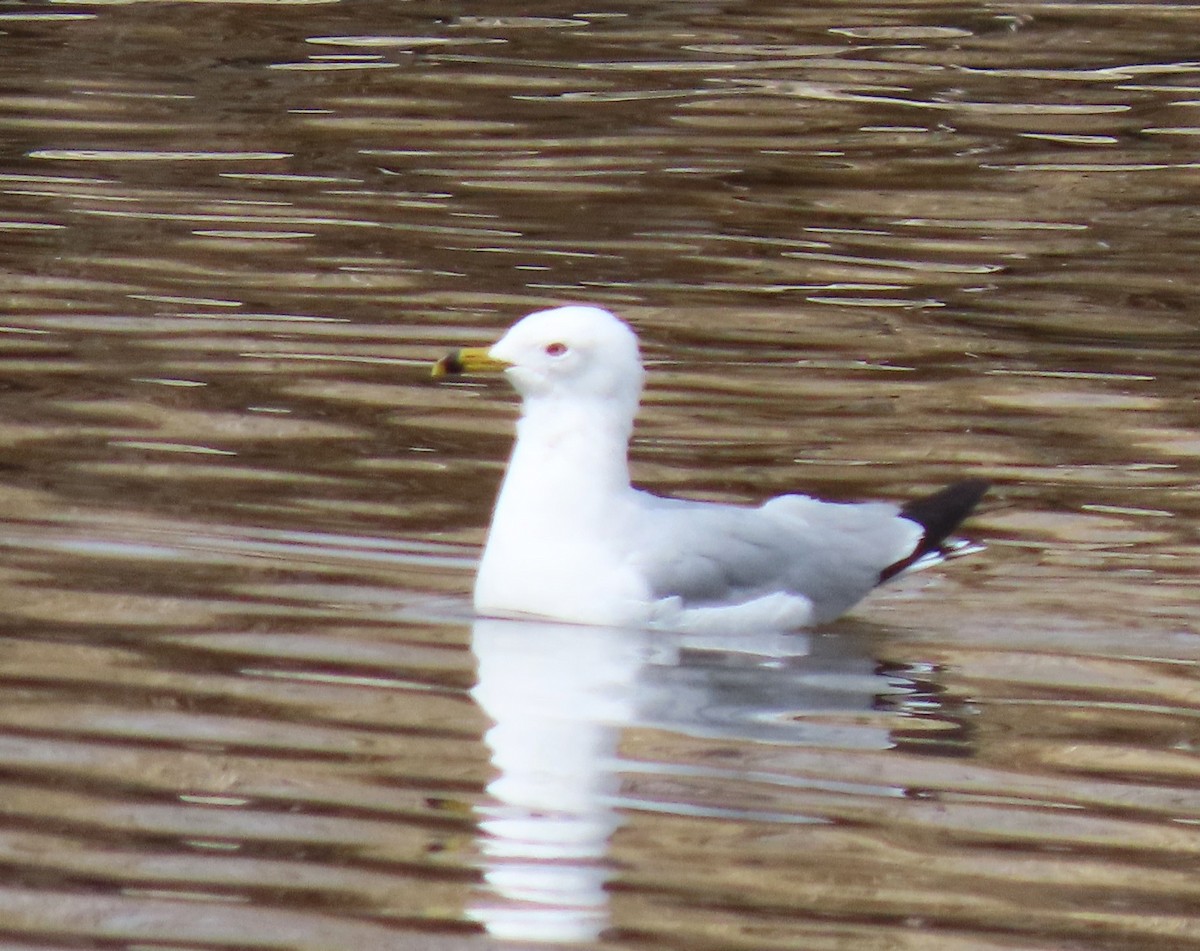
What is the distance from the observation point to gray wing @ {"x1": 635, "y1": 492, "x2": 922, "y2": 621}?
7.00 meters

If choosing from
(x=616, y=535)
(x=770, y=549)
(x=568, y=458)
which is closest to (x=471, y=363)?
(x=568, y=458)

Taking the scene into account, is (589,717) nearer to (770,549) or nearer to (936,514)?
(770,549)

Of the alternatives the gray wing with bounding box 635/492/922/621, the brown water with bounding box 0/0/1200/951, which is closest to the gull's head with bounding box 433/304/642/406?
the gray wing with bounding box 635/492/922/621

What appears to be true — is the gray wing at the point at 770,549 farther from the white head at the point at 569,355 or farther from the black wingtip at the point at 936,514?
the white head at the point at 569,355

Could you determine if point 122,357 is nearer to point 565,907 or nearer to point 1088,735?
point 1088,735

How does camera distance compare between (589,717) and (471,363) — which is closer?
(589,717)

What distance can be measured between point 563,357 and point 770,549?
28.0 inches

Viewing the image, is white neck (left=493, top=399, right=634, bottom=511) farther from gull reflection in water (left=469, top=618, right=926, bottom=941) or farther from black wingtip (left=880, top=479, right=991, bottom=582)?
black wingtip (left=880, top=479, right=991, bottom=582)

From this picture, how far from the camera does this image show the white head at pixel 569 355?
7242 millimetres

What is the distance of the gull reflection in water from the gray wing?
125 millimetres

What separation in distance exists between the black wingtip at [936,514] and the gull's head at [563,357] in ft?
2.83

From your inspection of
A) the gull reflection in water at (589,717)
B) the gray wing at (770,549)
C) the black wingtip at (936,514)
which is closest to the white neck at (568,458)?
the gray wing at (770,549)

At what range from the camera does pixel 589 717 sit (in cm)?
620

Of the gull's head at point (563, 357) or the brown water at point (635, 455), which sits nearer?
the brown water at point (635, 455)
